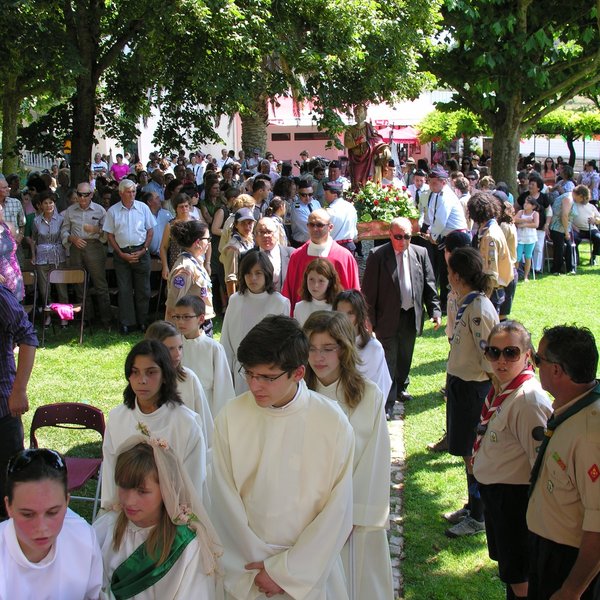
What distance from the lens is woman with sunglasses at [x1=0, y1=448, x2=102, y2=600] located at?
313cm

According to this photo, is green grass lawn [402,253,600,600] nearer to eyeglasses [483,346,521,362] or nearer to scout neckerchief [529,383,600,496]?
eyeglasses [483,346,521,362]

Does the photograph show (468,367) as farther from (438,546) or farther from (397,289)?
(397,289)

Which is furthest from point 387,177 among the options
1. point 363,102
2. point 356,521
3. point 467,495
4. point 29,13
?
point 356,521

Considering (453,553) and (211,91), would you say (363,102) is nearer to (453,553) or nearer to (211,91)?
(211,91)

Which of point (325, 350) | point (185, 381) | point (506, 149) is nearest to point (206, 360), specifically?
point (185, 381)

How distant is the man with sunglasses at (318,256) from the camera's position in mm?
7625

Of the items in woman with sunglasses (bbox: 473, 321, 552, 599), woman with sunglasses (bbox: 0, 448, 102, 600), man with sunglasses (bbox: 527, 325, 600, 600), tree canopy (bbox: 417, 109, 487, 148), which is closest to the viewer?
woman with sunglasses (bbox: 0, 448, 102, 600)

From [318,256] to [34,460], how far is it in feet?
15.5

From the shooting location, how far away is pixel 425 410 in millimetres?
8344

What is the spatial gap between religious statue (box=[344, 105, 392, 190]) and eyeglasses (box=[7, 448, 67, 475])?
1170 cm

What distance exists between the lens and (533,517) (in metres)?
3.72

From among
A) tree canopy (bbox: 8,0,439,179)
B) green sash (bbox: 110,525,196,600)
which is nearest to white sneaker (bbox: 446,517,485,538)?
green sash (bbox: 110,525,196,600)

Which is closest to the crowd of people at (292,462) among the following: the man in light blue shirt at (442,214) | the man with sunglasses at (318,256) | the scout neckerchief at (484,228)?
the man with sunglasses at (318,256)

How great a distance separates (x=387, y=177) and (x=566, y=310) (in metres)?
4.21
